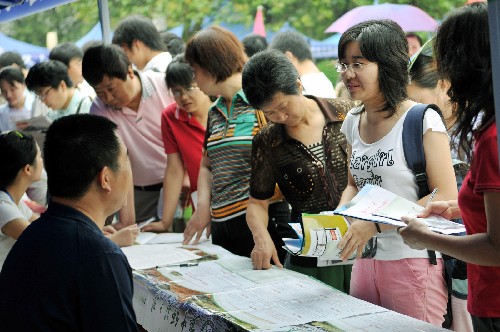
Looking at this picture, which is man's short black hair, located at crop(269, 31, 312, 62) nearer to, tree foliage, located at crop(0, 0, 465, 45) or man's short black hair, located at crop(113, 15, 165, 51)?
man's short black hair, located at crop(113, 15, 165, 51)

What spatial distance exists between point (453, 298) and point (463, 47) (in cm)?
102

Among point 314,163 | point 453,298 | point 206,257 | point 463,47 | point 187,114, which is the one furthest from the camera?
point 187,114

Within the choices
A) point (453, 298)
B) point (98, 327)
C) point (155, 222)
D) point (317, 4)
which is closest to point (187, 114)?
point (155, 222)

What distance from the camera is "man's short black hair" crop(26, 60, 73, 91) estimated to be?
5246 mm

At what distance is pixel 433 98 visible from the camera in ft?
10.2

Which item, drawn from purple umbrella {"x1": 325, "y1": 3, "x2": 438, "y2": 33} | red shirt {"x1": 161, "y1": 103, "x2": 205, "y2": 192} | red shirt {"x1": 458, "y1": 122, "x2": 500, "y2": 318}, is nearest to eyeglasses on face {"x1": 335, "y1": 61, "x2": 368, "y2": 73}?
red shirt {"x1": 458, "y1": 122, "x2": 500, "y2": 318}

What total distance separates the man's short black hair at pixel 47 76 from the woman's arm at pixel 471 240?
154 inches

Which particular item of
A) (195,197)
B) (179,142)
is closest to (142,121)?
(179,142)

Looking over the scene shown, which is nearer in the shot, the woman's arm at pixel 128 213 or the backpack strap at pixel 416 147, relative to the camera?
the backpack strap at pixel 416 147

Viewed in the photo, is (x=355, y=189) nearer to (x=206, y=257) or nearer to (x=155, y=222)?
(x=206, y=257)

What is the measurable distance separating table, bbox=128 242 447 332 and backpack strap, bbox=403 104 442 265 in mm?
381

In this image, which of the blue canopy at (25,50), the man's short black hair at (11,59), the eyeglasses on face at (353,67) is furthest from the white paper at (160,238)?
the blue canopy at (25,50)

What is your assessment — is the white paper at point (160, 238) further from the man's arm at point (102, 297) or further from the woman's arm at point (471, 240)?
the woman's arm at point (471, 240)

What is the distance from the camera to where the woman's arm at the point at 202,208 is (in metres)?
3.33
